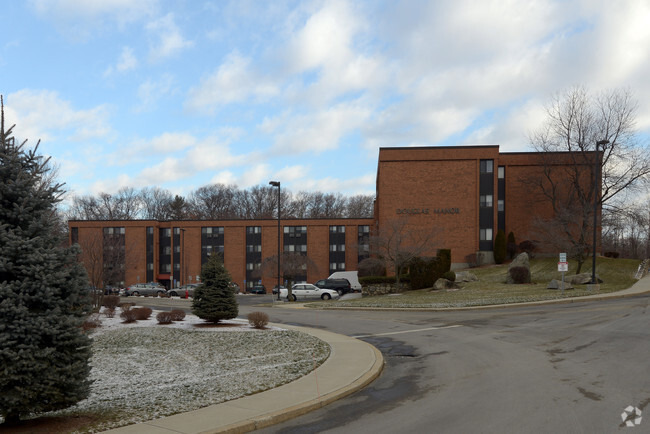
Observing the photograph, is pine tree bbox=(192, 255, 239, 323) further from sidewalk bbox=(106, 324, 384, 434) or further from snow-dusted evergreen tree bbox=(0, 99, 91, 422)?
snow-dusted evergreen tree bbox=(0, 99, 91, 422)

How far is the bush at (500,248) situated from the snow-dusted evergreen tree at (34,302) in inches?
1936

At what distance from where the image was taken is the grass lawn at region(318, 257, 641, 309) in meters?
26.3

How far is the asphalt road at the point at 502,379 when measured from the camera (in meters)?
6.71

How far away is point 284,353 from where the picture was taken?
12.8 m

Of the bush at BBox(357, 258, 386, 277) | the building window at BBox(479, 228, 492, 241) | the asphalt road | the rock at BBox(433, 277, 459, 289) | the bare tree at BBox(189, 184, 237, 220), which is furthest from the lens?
the bare tree at BBox(189, 184, 237, 220)

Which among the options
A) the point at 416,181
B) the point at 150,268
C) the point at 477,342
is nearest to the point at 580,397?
the point at 477,342

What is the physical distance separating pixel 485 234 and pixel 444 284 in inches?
774

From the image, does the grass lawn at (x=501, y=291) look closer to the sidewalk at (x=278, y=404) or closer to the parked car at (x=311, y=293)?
the parked car at (x=311, y=293)

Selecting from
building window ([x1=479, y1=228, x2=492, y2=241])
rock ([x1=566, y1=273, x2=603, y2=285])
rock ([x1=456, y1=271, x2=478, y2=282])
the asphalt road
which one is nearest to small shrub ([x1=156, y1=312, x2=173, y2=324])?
the asphalt road

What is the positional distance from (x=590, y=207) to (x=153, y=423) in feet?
150

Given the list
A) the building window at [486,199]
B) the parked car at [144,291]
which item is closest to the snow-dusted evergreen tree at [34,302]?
the parked car at [144,291]

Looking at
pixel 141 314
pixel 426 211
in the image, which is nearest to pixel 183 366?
pixel 141 314

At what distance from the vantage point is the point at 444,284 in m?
35.6

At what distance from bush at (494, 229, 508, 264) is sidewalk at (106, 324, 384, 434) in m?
42.7
